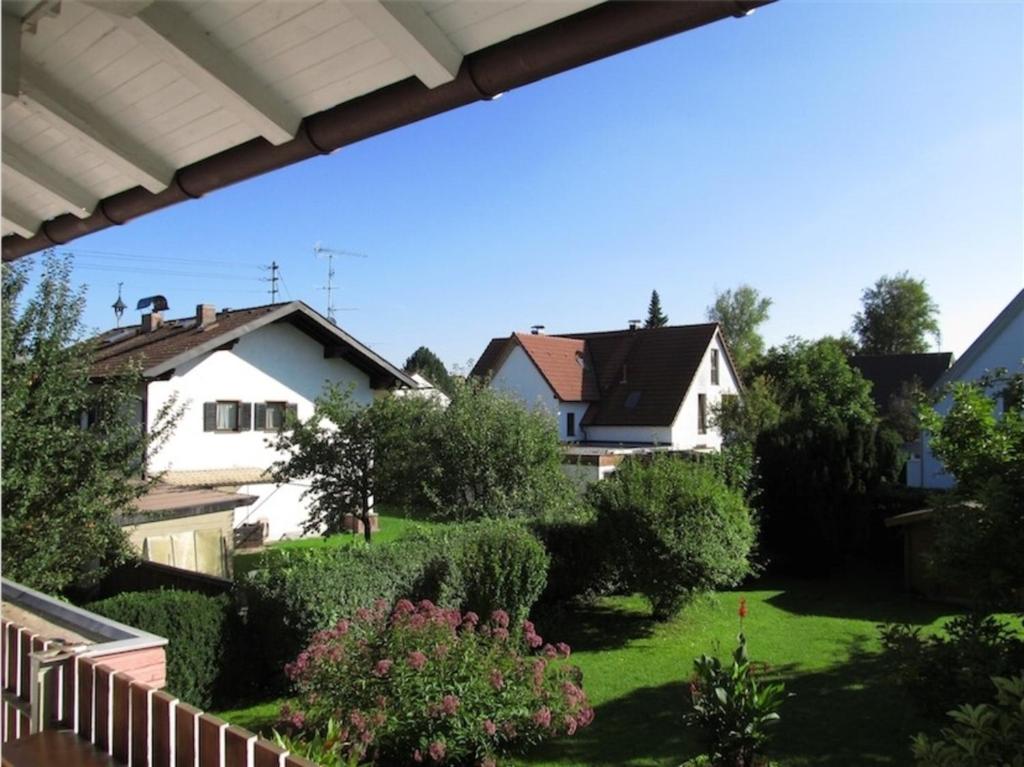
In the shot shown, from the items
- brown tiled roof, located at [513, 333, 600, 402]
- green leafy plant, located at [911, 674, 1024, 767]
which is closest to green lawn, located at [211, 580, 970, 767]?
green leafy plant, located at [911, 674, 1024, 767]

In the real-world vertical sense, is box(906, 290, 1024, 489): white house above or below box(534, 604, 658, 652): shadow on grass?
above

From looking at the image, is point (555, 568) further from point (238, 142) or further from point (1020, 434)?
point (238, 142)

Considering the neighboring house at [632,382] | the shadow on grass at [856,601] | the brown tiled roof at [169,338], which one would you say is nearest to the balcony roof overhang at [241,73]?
the shadow on grass at [856,601]

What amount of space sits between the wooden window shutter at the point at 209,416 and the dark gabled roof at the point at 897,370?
121 feet

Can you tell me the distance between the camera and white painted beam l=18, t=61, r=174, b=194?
3250mm

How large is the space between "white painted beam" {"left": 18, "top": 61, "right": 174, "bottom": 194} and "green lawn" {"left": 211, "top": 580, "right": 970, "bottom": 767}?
619 centimetres

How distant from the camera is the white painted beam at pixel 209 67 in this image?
2572mm

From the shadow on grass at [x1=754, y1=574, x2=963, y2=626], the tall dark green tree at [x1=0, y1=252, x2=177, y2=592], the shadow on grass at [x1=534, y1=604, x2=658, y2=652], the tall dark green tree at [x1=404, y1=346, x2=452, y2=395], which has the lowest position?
the shadow on grass at [x1=754, y1=574, x2=963, y2=626]

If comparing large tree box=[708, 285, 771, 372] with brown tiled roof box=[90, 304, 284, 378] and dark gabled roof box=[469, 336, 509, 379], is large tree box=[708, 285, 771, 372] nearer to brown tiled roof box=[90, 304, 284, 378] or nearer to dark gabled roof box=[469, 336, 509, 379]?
dark gabled roof box=[469, 336, 509, 379]

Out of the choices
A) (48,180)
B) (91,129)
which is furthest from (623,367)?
(91,129)

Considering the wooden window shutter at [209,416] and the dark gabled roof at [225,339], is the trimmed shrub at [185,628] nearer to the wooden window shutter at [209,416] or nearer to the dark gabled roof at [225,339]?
the dark gabled roof at [225,339]

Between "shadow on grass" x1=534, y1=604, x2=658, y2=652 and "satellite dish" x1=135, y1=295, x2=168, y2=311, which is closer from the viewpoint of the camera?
"shadow on grass" x1=534, y1=604, x2=658, y2=652

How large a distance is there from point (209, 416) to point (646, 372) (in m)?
20.9

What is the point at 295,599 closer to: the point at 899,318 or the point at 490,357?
the point at 490,357
